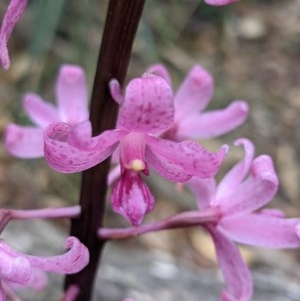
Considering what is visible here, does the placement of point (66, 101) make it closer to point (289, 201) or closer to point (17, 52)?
point (289, 201)

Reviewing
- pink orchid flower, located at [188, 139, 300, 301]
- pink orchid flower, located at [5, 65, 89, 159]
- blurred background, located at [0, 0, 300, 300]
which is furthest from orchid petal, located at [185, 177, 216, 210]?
blurred background, located at [0, 0, 300, 300]

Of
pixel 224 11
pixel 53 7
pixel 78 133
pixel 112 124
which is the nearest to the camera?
pixel 78 133

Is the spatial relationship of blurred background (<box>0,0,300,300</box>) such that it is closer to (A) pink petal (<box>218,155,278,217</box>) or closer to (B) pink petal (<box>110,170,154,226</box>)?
(A) pink petal (<box>218,155,278,217</box>)

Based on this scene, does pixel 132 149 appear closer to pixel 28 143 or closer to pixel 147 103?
pixel 147 103

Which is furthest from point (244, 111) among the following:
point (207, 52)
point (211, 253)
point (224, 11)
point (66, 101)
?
point (207, 52)

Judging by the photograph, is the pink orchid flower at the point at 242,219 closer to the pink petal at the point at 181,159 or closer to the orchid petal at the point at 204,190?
the orchid petal at the point at 204,190

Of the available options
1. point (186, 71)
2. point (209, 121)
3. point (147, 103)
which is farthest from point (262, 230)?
point (186, 71)

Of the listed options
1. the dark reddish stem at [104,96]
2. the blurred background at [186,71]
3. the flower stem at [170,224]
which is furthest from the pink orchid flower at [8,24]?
the blurred background at [186,71]
